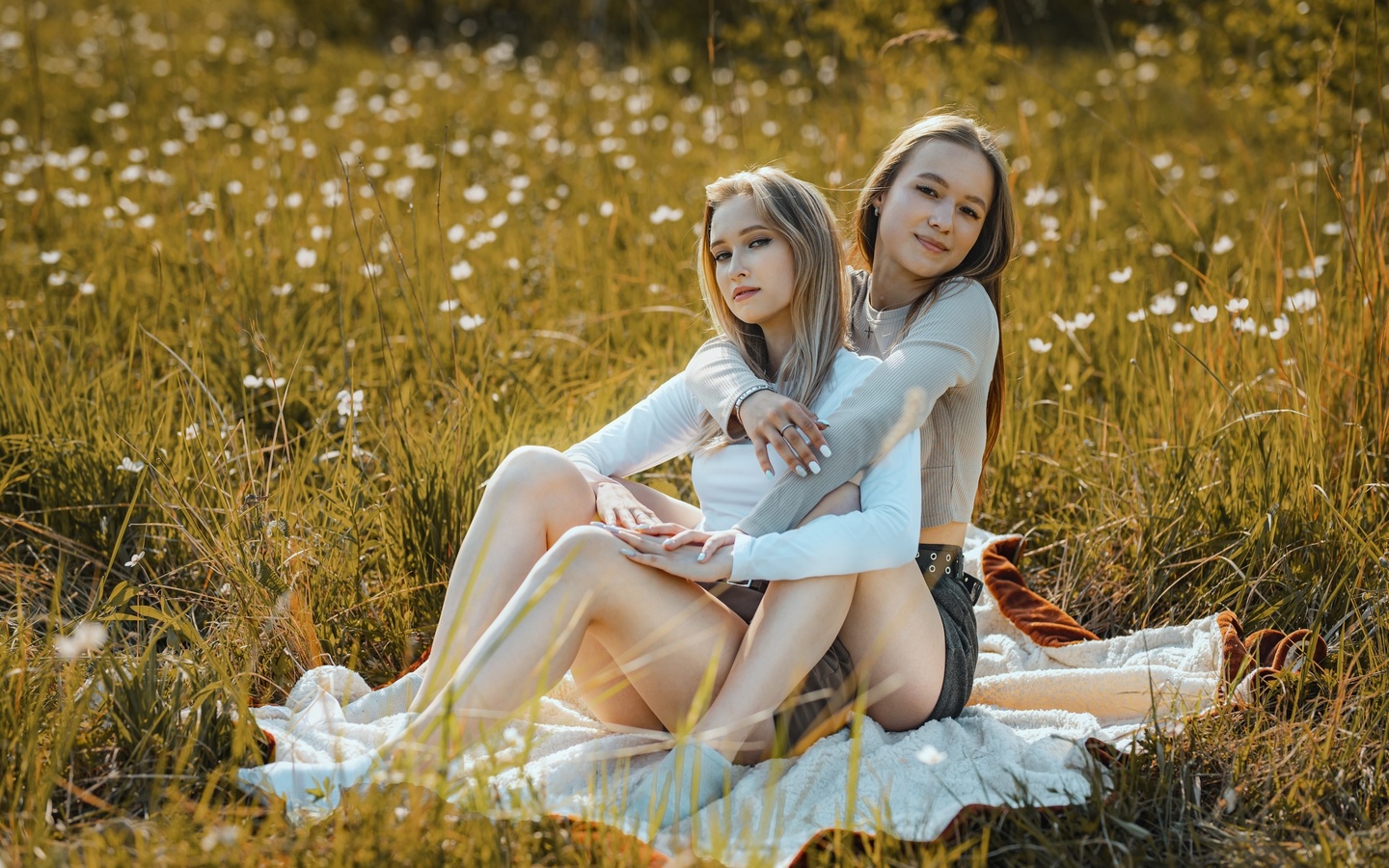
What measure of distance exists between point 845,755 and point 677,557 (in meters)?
0.43

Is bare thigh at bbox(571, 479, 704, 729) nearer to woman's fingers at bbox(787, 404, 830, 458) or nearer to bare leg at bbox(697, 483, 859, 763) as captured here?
bare leg at bbox(697, 483, 859, 763)

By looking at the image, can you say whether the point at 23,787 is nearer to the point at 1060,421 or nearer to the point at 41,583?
the point at 41,583

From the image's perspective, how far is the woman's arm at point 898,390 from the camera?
211 cm

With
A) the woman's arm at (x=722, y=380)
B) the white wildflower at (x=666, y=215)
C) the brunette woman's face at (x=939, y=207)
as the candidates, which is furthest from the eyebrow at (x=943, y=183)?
the white wildflower at (x=666, y=215)

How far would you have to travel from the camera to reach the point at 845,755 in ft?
6.63

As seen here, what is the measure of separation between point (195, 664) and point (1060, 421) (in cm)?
210

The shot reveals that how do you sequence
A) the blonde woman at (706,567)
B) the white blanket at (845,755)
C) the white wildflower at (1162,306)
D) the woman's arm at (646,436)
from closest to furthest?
the white blanket at (845,755)
the blonde woman at (706,567)
the woman's arm at (646,436)
the white wildflower at (1162,306)

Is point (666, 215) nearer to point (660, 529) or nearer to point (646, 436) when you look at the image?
point (646, 436)

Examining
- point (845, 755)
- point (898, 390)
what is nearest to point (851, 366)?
point (898, 390)

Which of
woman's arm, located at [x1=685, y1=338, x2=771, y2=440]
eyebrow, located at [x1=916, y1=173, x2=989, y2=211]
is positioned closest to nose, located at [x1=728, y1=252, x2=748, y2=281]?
woman's arm, located at [x1=685, y1=338, x2=771, y2=440]

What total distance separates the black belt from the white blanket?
0.22m

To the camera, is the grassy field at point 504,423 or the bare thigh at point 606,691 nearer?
the grassy field at point 504,423

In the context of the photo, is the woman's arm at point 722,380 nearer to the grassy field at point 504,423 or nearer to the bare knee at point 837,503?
the bare knee at point 837,503

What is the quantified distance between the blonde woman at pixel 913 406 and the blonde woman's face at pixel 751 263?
114 millimetres
